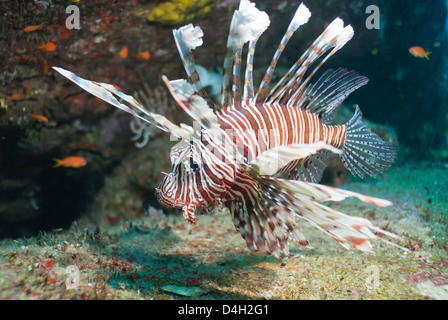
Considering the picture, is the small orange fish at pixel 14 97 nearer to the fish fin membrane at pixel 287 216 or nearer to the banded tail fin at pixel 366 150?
the fish fin membrane at pixel 287 216

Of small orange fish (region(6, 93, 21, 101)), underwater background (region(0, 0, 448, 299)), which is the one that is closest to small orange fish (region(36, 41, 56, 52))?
underwater background (region(0, 0, 448, 299))

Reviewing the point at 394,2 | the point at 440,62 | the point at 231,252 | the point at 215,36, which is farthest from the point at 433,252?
the point at 440,62

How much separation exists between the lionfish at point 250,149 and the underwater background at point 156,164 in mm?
558

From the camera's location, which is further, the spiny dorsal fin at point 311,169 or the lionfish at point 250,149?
the spiny dorsal fin at point 311,169

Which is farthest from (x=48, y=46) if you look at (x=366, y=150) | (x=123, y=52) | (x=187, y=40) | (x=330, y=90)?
(x=366, y=150)

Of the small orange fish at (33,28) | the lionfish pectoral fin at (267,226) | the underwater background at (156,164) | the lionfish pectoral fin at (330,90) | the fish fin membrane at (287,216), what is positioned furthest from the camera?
the small orange fish at (33,28)

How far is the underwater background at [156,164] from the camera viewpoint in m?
2.41

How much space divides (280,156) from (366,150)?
2.20 meters

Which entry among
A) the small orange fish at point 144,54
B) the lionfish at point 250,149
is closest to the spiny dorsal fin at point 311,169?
the lionfish at point 250,149

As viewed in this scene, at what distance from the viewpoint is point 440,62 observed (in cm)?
938

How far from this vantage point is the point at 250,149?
2.25 metres

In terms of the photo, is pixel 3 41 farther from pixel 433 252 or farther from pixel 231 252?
pixel 433 252

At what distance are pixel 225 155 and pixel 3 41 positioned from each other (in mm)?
4065

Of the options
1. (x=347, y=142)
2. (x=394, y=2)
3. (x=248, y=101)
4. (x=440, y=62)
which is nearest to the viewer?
(x=248, y=101)
